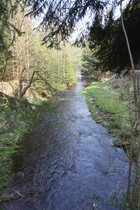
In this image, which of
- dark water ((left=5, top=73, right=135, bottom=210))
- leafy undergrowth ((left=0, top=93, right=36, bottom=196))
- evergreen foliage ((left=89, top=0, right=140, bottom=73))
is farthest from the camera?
dark water ((left=5, top=73, right=135, bottom=210))

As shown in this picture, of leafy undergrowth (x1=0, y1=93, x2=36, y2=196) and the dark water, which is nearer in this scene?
leafy undergrowth (x1=0, y1=93, x2=36, y2=196)

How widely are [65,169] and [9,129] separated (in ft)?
14.2

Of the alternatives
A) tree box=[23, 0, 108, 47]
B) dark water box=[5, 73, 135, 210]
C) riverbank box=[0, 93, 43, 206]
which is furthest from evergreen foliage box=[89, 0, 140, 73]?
riverbank box=[0, 93, 43, 206]

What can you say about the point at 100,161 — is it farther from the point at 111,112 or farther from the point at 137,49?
the point at 111,112

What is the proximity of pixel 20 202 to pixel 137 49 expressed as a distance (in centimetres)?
540

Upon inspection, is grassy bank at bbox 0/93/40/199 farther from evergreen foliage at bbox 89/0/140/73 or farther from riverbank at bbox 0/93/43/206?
evergreen foliage at bbox 89/0/140/73

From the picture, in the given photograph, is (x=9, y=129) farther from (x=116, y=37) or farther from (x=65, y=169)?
(x=116, y=37)

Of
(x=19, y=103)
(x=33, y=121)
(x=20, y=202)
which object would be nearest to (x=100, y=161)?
(x=20, y=202)

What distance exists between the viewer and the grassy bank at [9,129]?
3414 millimetres

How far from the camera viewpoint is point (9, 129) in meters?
8.19

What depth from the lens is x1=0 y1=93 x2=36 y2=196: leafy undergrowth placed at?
341 centimetres

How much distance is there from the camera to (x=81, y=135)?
8.44 m

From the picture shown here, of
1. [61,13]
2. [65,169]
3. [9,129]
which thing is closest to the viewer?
[61,13]

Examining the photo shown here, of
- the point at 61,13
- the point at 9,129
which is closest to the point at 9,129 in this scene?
the point at 9,129
